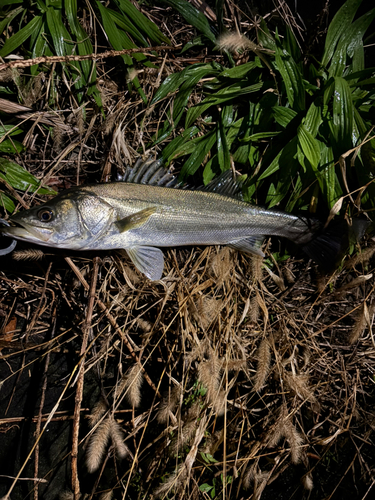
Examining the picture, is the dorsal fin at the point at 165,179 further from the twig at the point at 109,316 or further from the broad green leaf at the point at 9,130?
the broad green leaf at the point at 9,130

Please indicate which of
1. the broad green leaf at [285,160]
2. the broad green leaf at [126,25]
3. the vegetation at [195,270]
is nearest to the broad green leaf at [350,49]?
the vegetation at [195,270]

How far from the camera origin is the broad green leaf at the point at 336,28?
286 centimetres

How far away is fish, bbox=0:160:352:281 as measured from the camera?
8.70 feet

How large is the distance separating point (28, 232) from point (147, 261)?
93 centimetres

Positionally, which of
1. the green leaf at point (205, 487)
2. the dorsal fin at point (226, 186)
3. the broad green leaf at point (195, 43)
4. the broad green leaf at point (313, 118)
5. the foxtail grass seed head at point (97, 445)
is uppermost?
the broad green leaf at point (195, 43)

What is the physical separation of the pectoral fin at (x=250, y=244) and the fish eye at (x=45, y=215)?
1.50 metres

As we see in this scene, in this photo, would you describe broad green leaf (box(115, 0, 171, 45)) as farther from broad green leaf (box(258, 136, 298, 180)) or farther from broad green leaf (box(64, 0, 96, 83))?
broad green leaf (box(258, 136, 298, 180))

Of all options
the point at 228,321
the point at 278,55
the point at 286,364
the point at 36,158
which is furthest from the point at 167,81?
the point at 286,364

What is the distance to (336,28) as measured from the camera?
2891 millimetres

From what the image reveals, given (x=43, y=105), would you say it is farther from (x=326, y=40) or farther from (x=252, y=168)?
(x=326, y=40)

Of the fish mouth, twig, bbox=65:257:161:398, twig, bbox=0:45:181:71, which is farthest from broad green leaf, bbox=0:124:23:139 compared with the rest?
twig, bbox=65:257:161:398

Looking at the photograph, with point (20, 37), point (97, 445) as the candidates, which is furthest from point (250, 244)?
point (20, 37)

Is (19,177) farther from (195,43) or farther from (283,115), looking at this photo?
(283,115)

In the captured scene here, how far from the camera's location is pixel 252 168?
3096mm
